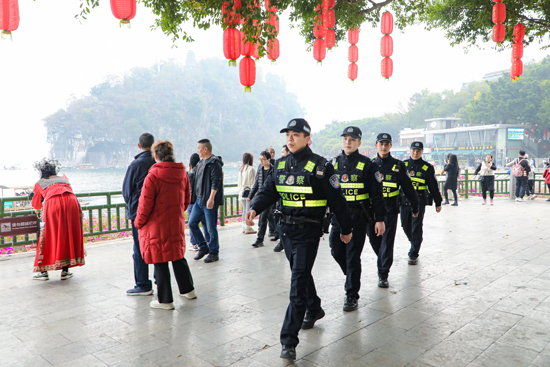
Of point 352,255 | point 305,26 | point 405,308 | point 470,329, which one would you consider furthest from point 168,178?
point 305,26

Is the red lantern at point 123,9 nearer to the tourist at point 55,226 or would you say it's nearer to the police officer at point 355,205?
the tourist at point 55,226

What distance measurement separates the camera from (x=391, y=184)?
4664 millimetres

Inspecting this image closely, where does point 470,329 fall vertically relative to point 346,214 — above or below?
below

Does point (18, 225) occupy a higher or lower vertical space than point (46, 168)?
lower

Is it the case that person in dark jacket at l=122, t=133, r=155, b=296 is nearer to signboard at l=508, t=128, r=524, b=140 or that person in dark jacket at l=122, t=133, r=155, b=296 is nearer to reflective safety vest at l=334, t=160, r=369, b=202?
reflective safety vest at l=334, t=160, r=369, b=202

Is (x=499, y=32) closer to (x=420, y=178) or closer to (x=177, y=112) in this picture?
(x=420, y=178)

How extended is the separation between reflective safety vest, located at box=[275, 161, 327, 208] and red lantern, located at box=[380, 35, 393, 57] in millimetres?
6556

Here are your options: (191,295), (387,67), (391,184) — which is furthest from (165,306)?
(387,67)

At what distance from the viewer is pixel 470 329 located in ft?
10.9

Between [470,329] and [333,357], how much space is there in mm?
1303

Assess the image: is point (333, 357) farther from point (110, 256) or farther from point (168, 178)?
point (110, 256)

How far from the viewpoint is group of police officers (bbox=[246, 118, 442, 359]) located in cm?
296

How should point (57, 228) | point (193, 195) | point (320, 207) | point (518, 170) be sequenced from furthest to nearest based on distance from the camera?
point (518, 170) < point (193, 195) < point (57, 228) < point (320, 207)

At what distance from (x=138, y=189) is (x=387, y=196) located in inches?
109
